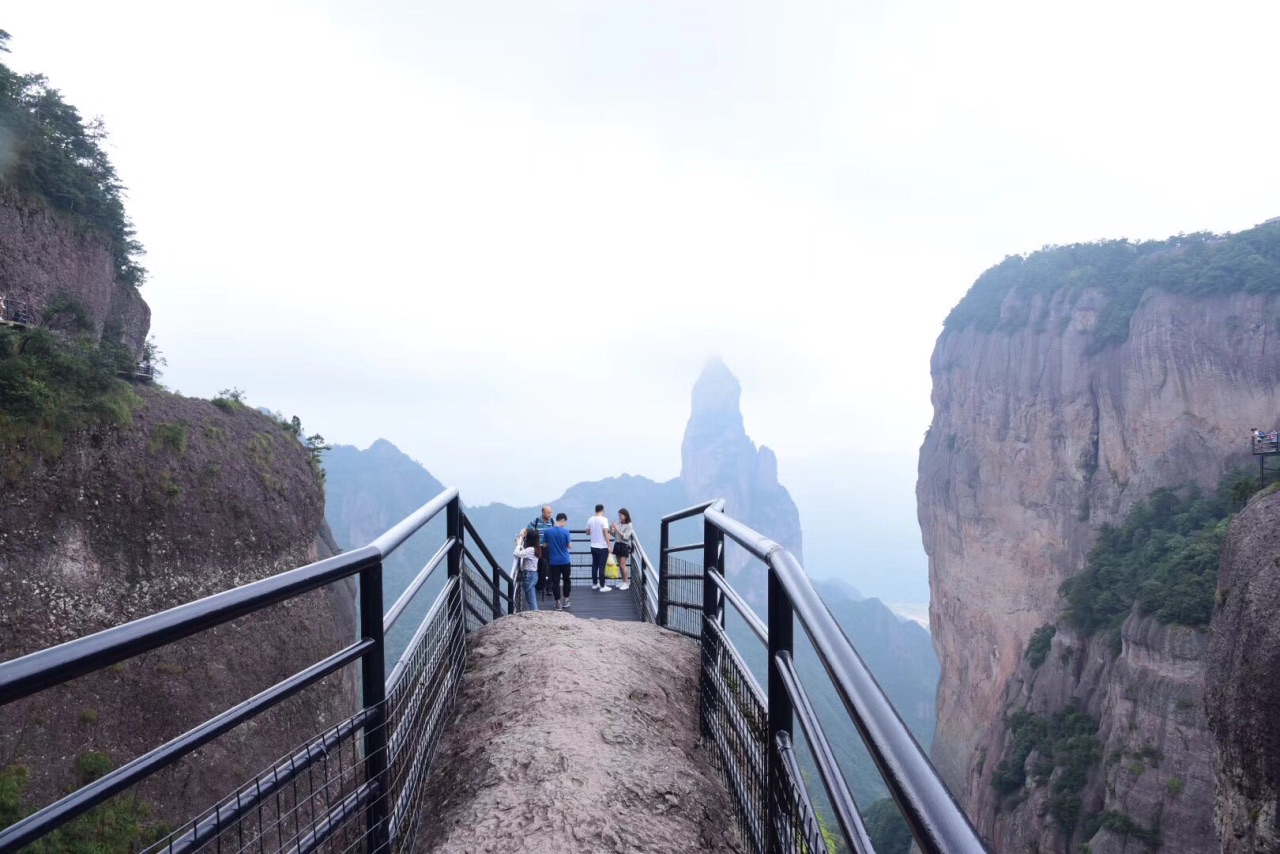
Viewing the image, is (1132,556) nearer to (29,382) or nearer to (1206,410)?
(1206,410)

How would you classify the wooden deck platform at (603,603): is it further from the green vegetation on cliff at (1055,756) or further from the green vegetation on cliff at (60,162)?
the green vegetation on cliff at (1055,756)

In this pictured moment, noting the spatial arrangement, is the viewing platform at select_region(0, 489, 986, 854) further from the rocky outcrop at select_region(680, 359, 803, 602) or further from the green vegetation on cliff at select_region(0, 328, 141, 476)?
the rocky outcrop at select_region(680, 359, 803, 602)

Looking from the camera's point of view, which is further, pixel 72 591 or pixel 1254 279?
pixel 1254 279

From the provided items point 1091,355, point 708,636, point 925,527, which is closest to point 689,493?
point 925,527

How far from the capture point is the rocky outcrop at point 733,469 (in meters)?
131

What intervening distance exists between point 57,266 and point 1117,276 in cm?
5179

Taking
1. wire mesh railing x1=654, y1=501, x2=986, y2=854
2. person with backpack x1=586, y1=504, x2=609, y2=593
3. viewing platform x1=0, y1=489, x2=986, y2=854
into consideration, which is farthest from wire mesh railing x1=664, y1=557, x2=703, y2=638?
person with backpack x1=586, y1=504, x2=609, y2=593

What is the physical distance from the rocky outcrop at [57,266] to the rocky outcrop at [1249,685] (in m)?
26.4

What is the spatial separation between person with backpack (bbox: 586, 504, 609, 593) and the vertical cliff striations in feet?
61.4

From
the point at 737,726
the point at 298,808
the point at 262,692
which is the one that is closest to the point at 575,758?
the point at 737,726

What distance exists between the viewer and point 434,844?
6.96 feet

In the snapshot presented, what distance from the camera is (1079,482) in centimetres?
3881

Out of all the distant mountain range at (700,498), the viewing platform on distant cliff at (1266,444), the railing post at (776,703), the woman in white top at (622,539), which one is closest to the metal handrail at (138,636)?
the railing post at (776,703)

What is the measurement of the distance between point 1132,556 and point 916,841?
36697 mm
